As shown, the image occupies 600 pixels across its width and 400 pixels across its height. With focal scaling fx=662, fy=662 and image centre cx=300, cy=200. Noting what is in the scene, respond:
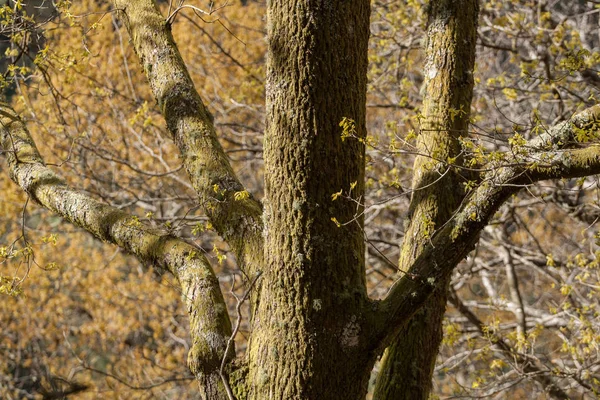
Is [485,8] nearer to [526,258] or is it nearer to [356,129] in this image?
[526,258]

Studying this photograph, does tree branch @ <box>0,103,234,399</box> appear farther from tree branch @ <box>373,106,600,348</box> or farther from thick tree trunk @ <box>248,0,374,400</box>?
tree branch @ <box>373,106,600,348</box>

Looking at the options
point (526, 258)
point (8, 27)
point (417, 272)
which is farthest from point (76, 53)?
point (526, 258)

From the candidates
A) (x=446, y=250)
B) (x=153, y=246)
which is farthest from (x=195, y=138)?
(x=446, y=250)

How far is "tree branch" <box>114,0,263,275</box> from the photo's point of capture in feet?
8.65

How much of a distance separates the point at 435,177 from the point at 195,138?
3.40 feet

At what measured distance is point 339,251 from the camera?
2.25 metres

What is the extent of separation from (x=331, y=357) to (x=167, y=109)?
1.31 m

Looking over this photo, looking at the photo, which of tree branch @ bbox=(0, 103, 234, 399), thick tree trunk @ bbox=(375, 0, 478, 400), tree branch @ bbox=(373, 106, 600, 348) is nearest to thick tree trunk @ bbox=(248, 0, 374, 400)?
tree branch @ bbox=(373, 106, 600, 348)

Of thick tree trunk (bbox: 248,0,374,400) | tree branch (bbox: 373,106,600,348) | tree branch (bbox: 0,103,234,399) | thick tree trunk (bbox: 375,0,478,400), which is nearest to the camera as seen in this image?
thick tree trunk (bbox: 248,0,374,400)

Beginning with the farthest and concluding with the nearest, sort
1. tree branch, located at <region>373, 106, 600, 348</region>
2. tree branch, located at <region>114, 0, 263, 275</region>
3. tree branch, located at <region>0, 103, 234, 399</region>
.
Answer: tree branch, located at <region>114, 0, 263, 275</region>
tree branch, located at <region>0, 103, 234, 399</region>
tree branch, located at <region>373, 106, 600, 348</region>

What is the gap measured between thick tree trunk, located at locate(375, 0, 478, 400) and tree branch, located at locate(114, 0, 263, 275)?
739mm

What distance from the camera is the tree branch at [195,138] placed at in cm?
264

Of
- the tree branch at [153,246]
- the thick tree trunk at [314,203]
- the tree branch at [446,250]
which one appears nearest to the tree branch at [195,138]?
the tree branch at [153,246]

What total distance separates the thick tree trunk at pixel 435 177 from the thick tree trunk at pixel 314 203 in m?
0.54
